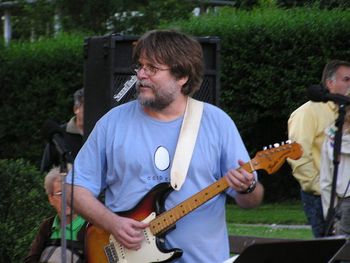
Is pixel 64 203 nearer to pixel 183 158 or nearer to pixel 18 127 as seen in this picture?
pixel 183 158

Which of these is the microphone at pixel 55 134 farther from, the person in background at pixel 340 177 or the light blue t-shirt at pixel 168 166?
the person in background at pixel 340 177

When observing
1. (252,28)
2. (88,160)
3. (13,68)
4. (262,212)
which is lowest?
(262,212)

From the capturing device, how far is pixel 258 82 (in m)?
15.4

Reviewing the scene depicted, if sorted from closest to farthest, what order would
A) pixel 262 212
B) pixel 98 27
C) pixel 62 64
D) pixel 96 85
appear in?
pixel 96 85, pixel 262 212, pixel 62 64, pixel 98 27

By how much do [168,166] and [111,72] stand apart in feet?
7.66

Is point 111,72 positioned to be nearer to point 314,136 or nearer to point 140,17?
point 314,136

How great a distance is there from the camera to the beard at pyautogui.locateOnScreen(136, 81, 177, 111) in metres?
5.27

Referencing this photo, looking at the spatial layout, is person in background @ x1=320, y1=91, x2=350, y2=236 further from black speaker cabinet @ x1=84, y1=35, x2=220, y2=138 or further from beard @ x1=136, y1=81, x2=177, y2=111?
beard @ x1=136, y1=81, x2=177, y2=111

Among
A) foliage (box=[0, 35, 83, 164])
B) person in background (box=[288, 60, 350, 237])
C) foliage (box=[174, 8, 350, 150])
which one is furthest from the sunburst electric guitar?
foliage (box=[0, 35, 83, 164])

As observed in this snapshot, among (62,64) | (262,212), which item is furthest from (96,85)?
(62,64)

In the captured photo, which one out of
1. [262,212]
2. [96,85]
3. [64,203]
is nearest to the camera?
[64,203]

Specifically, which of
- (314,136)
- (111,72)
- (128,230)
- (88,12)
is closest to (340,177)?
(314,136)

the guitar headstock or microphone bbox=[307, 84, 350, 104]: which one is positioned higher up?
microphone bbox=[307, 84, 350, 104]

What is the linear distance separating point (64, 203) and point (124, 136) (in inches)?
18.9
